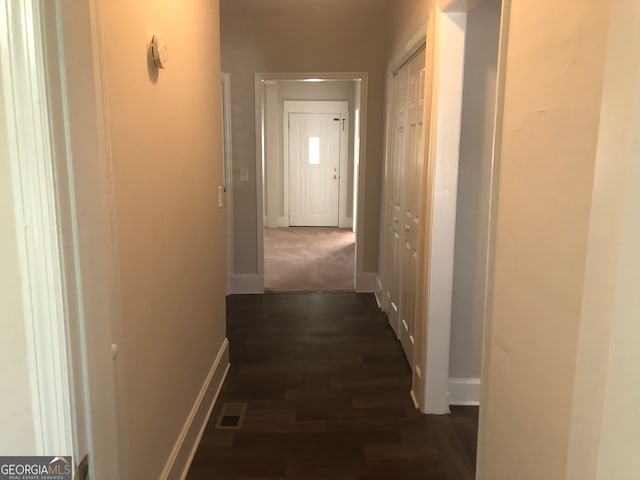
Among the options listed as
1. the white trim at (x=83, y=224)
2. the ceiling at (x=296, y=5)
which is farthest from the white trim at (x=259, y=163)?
the white trim at (x=83, y=224)

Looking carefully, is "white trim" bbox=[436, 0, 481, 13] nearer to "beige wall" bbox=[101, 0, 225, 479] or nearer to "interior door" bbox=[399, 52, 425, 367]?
"interior door" bbox=[399, 52, 425, 367]

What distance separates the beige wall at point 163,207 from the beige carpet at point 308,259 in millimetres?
2372

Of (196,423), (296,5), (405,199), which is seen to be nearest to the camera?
(196,423)

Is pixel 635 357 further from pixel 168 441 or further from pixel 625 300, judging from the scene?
pixel 168 441

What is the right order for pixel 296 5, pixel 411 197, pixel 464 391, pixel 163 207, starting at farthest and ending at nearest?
pixel 296 5
pixel 411 197
pixel 464 391
pixel 163 207

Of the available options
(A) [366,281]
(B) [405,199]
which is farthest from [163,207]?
(A) [366,281]

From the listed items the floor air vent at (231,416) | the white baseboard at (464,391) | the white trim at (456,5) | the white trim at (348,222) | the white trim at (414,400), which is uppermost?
the white trim at (456,5)

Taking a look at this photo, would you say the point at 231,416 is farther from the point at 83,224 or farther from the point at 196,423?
the point at 83,224

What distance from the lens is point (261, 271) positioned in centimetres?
480

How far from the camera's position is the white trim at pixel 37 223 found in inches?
22.8

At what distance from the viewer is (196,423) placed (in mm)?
2350

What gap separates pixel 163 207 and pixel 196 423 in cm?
112

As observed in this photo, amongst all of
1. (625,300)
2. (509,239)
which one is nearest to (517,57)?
(509,239)

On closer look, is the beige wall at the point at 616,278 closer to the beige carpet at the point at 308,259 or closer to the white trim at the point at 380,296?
the white trim at the point at 380,296
